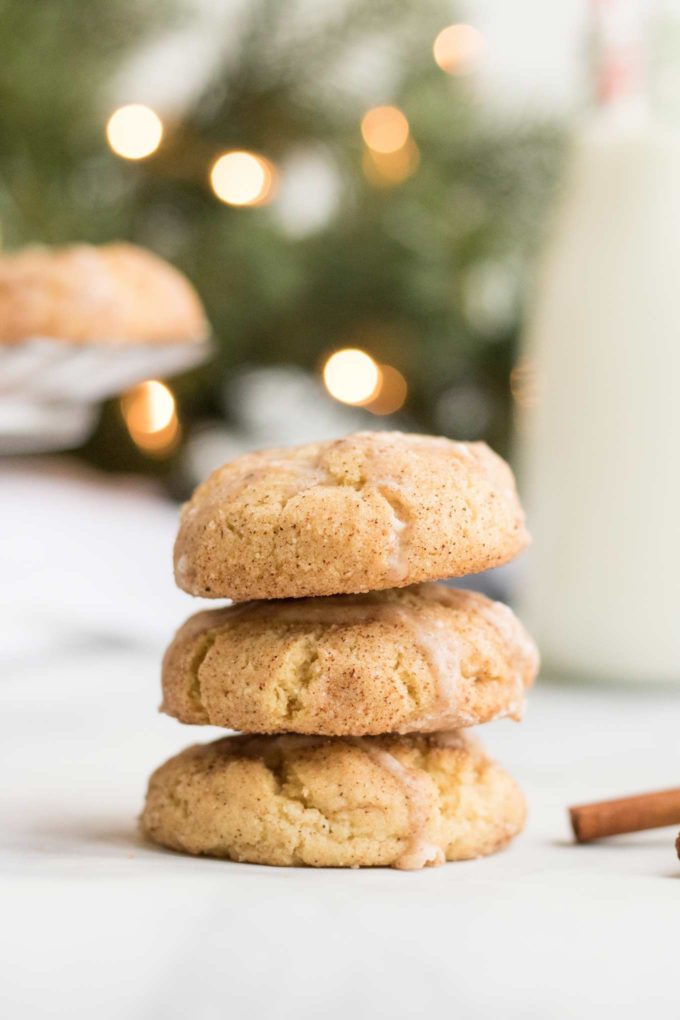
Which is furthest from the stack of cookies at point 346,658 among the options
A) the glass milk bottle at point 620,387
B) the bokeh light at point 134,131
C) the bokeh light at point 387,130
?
the bokeh light at point 387,130

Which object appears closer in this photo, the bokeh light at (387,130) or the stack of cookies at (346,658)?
the stack of cookies at (346,658)

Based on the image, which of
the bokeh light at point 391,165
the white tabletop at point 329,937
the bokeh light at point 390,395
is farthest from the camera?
the bokeh light at point 390,395

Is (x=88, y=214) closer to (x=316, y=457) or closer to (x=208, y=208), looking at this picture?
(x=208, y=208)

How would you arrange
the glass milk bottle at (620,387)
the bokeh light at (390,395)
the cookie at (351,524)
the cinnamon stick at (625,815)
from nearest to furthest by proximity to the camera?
the cookie at (351,524)
the cinnamon stick at (625,815)
the glass milk bottle at (620,387)
the bokeh light at (390,395)

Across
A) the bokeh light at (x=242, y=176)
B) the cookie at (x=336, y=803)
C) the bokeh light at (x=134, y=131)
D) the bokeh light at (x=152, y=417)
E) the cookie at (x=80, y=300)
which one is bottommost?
the cookie at (x=336, y=803)

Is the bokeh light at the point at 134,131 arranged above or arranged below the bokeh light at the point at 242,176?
above

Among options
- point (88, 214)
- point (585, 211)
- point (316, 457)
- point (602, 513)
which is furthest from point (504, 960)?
point (88, 214)

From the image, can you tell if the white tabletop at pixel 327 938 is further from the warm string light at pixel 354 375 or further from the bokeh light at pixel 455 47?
the bokeh light at pixel 455 47
